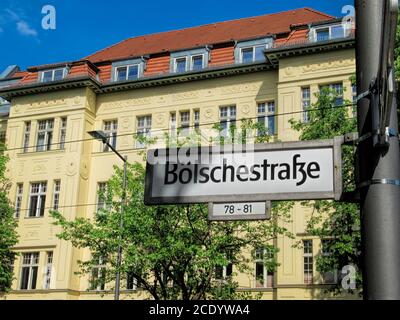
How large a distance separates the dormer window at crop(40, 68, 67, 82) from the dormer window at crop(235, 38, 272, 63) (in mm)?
9605

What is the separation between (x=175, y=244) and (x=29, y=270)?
1431 cm

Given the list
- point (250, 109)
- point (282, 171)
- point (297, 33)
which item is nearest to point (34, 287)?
Result: point (250, 109)

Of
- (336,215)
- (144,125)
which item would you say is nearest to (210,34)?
(144,125)

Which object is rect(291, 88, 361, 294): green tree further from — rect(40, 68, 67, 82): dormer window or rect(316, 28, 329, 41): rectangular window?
rect(40, 68, 67, 82): dormer window

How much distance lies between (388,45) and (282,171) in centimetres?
107

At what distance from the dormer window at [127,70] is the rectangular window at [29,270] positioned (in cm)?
1034

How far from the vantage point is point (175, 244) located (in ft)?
65.1

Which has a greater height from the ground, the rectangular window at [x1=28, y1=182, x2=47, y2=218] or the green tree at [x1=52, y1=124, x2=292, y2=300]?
the rectangular window at [x1=28, y1=182, x2=47, y2=218]

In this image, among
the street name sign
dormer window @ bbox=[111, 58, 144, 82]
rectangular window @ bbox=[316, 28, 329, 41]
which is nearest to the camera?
the street name sign

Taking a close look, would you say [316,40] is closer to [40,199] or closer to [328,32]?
[328,32]

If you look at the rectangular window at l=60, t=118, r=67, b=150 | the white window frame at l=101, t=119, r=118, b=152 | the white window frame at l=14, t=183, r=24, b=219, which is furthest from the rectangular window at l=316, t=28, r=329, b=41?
the white window frame at l=14, t=183, r=24, b=219

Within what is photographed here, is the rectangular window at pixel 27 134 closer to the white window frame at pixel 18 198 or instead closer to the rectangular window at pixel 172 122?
the white window frame at pixel 18 198

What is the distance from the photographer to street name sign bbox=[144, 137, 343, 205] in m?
3.68

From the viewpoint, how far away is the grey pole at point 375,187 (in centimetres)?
302
